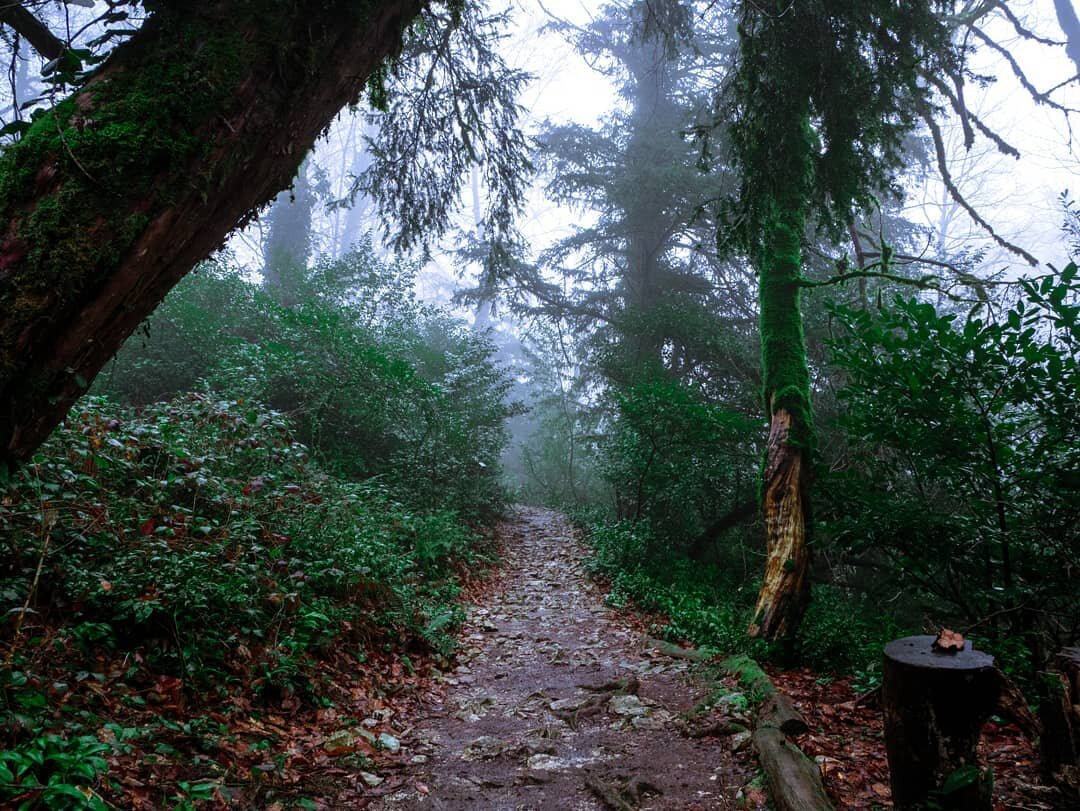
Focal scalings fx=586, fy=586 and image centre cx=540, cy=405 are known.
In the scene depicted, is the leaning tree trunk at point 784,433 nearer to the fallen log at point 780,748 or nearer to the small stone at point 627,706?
the fallen log at point 780,748

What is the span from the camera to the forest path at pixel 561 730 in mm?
3234

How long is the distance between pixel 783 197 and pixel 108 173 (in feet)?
17.5

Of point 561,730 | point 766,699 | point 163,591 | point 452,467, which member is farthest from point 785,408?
point 452,467

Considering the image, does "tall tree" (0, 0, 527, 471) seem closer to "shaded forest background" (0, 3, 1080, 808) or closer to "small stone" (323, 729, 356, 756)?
"shaded forest background" (0, 3, 1080, 808)

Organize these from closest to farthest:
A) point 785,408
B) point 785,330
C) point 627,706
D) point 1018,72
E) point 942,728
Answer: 1. point 942,728
2. point 627,706
3. point 785,408
4. point 1018,72
5. point 785,330

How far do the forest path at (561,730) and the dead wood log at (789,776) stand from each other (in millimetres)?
204

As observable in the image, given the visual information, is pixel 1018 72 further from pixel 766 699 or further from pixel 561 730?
pixel 561 730

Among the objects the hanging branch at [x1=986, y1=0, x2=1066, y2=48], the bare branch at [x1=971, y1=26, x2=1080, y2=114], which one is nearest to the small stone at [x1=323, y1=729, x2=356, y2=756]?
the bare branch at [x1=971, y1=26, x2=1080, y2=114]

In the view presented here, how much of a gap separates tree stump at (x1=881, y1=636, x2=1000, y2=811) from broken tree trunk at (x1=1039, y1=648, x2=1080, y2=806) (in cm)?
55

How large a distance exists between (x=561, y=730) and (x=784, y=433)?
3678 millimetres

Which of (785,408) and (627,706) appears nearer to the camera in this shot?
(627,706)

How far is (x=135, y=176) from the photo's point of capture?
2.00 meters

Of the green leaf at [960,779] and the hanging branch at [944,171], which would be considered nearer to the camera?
the green leaf at [960,779]

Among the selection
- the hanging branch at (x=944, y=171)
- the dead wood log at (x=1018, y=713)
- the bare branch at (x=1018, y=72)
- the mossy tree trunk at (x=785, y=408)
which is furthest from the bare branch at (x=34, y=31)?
the bare branch at (x=1018, y=72)
